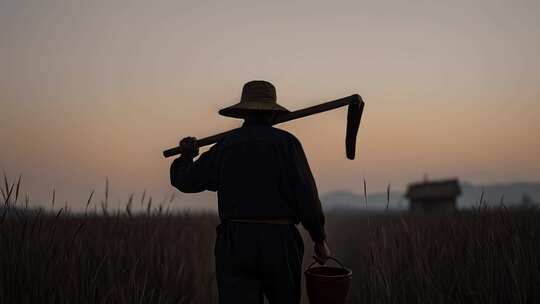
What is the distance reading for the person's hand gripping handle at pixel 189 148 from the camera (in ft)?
13.5

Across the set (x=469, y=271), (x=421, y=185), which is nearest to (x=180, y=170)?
(x=469, y=271)

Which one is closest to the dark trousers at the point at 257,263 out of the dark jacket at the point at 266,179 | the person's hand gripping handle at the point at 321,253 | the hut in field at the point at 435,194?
the dark jacket at the point at 266,179

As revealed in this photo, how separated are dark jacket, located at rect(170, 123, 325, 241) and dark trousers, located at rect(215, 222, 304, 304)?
117mm

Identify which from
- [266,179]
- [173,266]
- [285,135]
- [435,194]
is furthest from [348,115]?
[435,194]

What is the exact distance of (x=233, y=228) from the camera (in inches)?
128

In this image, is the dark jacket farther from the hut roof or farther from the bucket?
the hut roof

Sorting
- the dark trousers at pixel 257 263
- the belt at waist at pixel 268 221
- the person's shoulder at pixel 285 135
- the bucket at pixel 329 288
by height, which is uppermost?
the person's shoulder at pixel 285 135

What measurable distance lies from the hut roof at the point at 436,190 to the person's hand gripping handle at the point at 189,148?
30.9 m

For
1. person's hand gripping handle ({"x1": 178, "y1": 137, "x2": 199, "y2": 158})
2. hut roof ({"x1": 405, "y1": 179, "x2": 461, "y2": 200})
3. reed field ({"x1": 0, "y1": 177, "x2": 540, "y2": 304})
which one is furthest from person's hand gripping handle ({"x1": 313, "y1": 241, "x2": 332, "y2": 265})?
hut roof ({"x1": 405, "y1": 179, "x2": 461, "y2": 200})

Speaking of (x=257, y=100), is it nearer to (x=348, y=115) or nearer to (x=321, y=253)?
(x=348, y=115)

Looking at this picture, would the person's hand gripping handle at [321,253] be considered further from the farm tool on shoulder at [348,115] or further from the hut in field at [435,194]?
the hut in field at [435,194]

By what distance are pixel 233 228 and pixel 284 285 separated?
55 cm

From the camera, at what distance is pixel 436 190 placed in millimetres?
32875

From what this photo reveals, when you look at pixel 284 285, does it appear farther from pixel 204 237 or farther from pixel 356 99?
pixel 204 237
